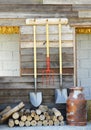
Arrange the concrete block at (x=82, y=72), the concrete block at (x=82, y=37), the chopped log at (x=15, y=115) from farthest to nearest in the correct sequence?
the concrete block at (x=82, y=72) < the concrete block at (x=82, y=37) < the chopped log at (x=15, y=115)

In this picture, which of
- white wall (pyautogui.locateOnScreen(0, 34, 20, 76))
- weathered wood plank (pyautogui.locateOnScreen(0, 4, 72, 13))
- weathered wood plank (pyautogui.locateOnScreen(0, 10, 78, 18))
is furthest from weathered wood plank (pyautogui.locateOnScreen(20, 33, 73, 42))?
white wall (pyautogui.locateOnScreen(0, 34, 20, 76))

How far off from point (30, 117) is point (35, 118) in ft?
0.32

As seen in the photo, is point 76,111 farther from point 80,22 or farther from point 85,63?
point 85,63

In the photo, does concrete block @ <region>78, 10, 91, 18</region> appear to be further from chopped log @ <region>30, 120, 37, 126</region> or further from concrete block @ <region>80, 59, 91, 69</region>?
chopped log @ <region>30, 120, 37, 126</region>

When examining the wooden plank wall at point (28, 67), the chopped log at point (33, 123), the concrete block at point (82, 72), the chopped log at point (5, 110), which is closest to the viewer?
the chopped log at point (33, 123)

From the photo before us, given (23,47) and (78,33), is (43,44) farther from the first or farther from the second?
(78,33)

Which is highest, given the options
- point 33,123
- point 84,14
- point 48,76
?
point 84,14

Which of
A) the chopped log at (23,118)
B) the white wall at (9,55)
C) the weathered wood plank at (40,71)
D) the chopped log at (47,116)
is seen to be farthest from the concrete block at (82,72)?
the chopped log at (23,118)

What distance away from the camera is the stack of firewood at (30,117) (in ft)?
25.8

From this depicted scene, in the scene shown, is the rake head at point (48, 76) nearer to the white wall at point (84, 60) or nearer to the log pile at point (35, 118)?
the log pile at point (35, 118)

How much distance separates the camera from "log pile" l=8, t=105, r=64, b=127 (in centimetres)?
785

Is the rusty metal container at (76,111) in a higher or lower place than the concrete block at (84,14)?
lower

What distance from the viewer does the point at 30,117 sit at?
7859 millimetres

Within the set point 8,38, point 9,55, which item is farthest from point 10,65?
point 8,38
